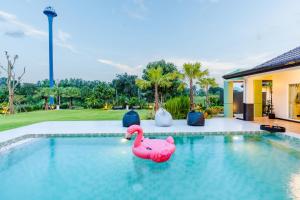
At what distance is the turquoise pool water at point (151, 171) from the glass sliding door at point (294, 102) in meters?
5.37

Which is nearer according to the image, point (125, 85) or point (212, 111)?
point (212, 111)

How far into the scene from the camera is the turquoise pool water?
4.55 meters

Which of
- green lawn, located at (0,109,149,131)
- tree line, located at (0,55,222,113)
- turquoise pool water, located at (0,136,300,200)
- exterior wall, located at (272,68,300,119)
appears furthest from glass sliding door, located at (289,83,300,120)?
green lawn, located at (0,109,149,131)

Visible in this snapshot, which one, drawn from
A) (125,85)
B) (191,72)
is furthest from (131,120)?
(125,85)

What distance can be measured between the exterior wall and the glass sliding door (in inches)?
8.2

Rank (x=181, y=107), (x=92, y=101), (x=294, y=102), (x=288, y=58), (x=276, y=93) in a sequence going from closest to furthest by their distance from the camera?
(x=288, y=58) → (x=294, y=102) → (x=181, y=107) → (x=276, y=93) → (x=92, y=101)

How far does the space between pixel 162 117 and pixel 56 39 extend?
109 feet

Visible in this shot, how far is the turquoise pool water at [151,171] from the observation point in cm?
455

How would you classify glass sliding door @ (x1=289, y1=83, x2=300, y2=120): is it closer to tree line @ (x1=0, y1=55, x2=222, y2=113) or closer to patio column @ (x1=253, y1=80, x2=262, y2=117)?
patio column @ (x1=253, y1=80, x2=262, y2=117)

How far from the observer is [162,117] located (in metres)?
10.9

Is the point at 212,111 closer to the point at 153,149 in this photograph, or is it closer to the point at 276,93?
the point at 276,93

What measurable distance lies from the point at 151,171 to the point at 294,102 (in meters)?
11.3

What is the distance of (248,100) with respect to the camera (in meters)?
13.4

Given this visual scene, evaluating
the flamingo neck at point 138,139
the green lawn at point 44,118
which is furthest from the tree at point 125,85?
the flamingo neck at point 138,139
